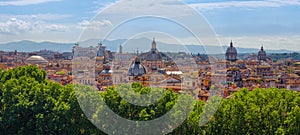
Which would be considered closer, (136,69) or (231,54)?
(136,69)

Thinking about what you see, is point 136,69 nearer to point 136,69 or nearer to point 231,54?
point 136,69

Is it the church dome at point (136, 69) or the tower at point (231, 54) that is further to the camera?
the tower at point (231, 54)

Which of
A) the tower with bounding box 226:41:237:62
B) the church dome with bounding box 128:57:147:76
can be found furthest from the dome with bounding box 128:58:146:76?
the tower with bounding box 226:41:237:62

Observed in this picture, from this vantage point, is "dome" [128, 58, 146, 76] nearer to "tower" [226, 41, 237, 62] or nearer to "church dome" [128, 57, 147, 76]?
"church dome" [128, 57, 147, 76]

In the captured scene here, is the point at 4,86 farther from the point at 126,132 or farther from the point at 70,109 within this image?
the point at 126,132

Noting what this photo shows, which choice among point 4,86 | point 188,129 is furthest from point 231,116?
point 4,86

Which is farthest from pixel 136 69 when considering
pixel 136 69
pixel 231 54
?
pixel 231 54

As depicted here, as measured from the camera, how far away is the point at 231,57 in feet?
219

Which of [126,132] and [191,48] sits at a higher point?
[191,48]

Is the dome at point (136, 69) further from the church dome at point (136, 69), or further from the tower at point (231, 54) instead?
the tower at point (231, 54)

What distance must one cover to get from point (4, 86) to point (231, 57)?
54603mm

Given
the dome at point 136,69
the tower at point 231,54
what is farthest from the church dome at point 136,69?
the tower at point 231,54

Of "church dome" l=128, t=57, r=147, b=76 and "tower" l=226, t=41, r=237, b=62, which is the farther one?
"tower" l=226, t=41, r=237, b=62

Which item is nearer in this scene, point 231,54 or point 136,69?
point 136,69
